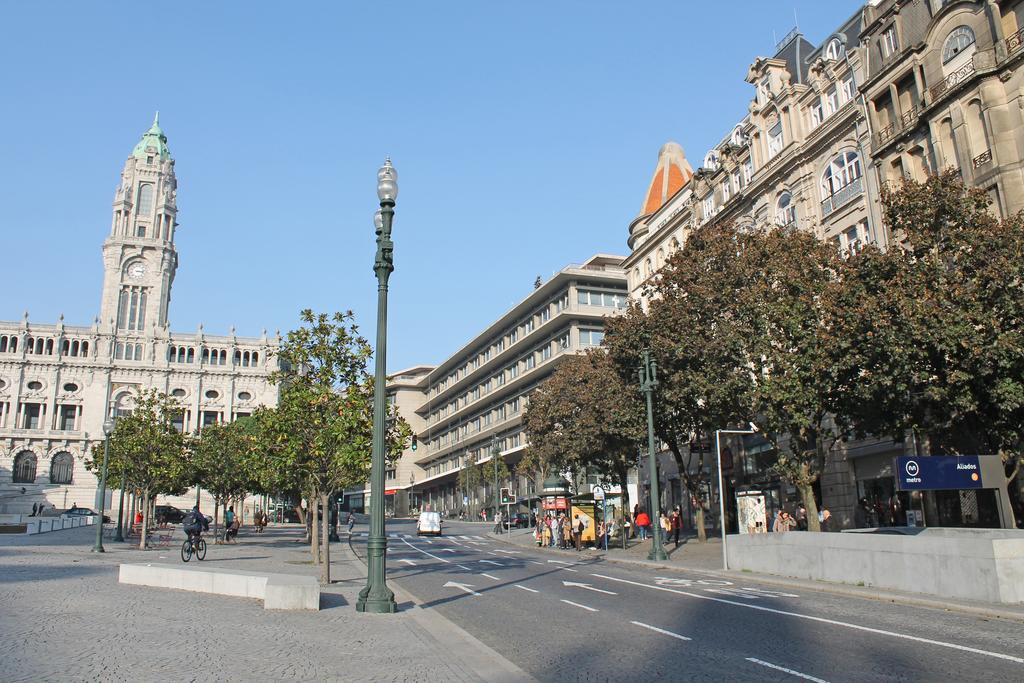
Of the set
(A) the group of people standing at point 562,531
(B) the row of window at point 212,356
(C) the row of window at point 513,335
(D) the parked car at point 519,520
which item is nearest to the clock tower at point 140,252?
(B) the row of window at point 212,356

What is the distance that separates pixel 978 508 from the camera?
26.4m

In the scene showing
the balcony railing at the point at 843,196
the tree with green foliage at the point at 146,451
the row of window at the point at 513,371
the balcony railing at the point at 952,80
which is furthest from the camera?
the row of window at the point at 513,371

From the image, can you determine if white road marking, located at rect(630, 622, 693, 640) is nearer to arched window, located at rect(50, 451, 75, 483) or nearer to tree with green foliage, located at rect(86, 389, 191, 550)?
tree with green foliage, located at rect(86, 389, 191, 550)

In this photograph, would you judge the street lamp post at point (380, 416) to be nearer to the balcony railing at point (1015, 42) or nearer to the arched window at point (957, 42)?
the balcony railing at point (1015, 42)

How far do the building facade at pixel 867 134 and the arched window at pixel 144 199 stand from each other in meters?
97.5

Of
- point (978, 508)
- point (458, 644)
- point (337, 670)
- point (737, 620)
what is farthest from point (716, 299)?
point (337, 670)

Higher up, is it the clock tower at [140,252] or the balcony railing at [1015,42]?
→ the clock tower at [140,252]

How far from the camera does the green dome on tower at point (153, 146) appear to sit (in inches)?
4764

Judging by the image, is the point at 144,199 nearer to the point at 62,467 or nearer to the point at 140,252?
the point at 140,252

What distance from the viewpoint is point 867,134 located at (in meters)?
33.4

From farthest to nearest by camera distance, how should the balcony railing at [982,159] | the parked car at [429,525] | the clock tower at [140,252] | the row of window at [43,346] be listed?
the clock tower at [140,252] → the row of window at [43,346] → the parked car at [429,525] → the balcony railing at [982,159]

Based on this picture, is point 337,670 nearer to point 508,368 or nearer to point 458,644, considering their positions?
point 458,644

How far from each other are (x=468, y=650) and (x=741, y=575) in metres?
14.0

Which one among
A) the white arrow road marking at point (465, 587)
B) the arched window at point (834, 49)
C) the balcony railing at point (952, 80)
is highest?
the arched window at point (834, 49)
